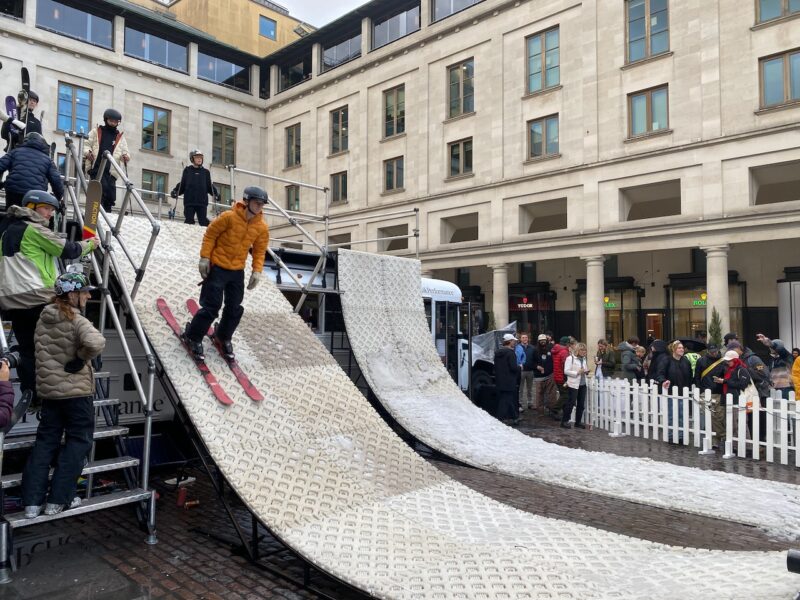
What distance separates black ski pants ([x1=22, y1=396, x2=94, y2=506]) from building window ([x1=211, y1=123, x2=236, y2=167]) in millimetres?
33300

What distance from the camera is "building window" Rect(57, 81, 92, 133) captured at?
30359mm

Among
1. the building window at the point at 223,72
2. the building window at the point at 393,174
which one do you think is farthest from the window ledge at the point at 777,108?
the building window at the point at 223,72

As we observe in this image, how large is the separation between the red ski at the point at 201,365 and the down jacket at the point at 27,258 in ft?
5.06

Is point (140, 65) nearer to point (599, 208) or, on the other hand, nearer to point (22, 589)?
point (599, 208)

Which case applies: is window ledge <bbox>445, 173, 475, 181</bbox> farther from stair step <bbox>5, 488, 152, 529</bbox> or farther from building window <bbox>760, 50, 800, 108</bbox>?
stair step <bbox>5, 488, 152, 529</bbox>

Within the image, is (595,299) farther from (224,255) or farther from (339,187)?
(224,255)

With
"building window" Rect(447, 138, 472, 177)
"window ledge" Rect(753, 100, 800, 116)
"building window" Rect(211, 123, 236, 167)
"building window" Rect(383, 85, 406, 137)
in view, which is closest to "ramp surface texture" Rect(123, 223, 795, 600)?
"window ledge" Rect(753, 100, 800, 116)

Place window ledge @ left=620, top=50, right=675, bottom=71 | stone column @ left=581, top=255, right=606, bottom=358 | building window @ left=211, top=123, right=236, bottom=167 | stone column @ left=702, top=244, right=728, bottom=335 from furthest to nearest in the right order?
building window @ left=211, top=123, right=236, bottom=167 → stone column @ left=581, top=255, right=606, bottom=358 → window ledge @ left=620, top=50, right=675, bottom=71 → stone column @ left=702, top=244, right=728, bottom=335

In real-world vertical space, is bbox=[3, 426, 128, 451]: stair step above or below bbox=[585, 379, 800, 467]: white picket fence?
above

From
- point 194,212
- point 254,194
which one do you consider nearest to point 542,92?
point 194,212

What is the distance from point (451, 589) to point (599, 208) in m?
21.5

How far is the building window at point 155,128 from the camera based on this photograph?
110 feet

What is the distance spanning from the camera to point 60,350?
499 centimetres

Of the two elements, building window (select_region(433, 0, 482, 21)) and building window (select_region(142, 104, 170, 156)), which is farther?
building window (select_region(142, 104, 170, 156))
